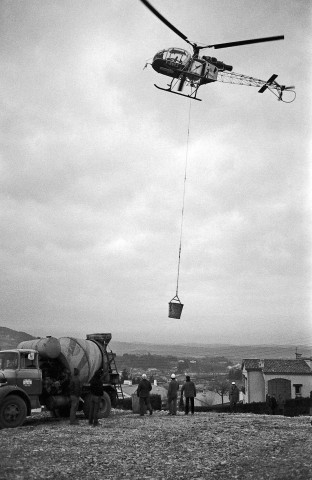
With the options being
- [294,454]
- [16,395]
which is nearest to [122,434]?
[16,395]

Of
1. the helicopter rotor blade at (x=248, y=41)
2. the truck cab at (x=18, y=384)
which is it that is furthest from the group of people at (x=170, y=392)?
the helicopter rotor blade at (x=248, y=41)

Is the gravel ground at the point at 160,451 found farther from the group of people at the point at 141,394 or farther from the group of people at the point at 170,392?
the group of people at the point at 170,392

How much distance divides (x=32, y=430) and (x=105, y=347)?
212 inches

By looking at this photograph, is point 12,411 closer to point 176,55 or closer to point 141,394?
point 141,394

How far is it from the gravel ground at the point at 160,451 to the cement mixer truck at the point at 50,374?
0.85 meters

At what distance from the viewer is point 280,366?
5491 centimetres

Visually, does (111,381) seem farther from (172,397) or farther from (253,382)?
(253,382)

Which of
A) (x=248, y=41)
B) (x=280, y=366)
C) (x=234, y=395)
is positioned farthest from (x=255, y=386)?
(x=248, y=41)

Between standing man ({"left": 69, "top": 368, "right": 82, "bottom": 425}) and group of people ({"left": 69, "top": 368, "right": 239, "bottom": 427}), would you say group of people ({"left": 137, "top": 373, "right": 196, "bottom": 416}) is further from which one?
standing man ({"left": 69, "top": 368, "right": 82, "bottom": 425})

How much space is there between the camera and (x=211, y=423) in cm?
1584

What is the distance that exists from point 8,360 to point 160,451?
6840mm

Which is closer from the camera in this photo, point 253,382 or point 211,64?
point 211,64

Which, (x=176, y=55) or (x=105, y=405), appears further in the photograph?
(x=176, y=55)

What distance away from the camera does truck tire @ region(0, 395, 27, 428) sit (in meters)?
15.3
